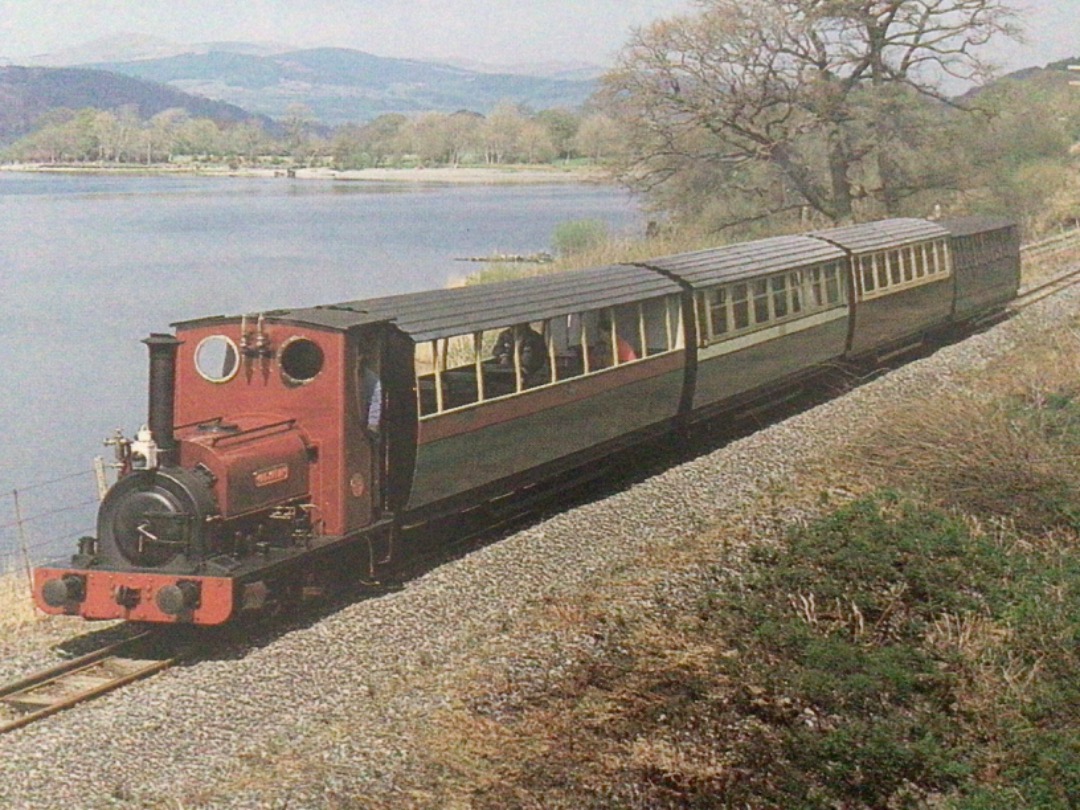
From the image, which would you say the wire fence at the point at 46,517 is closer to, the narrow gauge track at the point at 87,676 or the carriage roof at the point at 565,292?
the carriage roof at the point at 565,292

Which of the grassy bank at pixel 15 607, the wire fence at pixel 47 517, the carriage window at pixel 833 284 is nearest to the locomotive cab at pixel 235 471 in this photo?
the grassy bank at pixel 15 607

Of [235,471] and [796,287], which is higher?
[796,287]

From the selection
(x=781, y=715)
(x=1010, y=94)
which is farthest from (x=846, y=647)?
(x=1010, y=94)

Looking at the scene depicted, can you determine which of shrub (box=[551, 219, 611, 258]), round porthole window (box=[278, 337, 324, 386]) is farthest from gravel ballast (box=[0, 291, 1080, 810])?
shrub (box=[551, 219, 611, 258])

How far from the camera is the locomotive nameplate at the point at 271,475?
11.1 m

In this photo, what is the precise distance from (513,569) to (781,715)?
12.7 ft

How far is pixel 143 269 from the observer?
161 feet

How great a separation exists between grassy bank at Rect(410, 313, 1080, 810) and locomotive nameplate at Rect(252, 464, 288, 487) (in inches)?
97.4

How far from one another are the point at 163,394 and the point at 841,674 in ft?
18.2

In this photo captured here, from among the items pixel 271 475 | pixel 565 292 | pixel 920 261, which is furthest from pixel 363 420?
pixel 920 261

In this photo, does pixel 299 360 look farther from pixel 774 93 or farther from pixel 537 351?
pixel 774 93

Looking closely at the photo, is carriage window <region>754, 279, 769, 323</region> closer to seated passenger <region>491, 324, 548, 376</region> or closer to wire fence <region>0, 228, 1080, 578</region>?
seated passenger <region>491, 324, 548, 376</region>

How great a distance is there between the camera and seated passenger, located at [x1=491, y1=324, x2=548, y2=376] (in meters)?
13.9

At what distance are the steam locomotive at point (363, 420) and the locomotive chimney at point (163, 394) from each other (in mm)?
15
